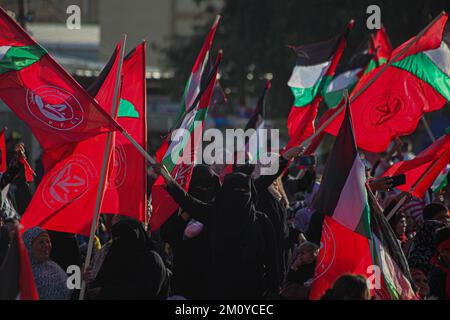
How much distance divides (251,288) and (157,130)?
2499 centimetres

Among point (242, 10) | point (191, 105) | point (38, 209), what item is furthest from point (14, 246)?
point (242, 10)

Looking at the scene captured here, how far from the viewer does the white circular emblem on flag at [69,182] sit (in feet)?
29.8

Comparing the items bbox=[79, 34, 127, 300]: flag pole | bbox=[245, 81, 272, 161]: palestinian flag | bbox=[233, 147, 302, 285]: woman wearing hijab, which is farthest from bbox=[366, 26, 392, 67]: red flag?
bbox=[79, 34, 127, 300]: flag pole

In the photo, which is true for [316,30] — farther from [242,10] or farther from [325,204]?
[325,204]

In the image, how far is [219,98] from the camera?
16500 millimetres

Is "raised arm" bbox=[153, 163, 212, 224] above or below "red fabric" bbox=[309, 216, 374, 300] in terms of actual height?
above

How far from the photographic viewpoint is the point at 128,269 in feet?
28.3

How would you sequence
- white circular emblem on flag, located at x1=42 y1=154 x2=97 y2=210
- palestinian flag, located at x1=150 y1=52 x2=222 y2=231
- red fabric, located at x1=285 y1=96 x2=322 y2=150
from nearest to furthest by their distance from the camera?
white circular emblem on flag, located at x1=42 y1=154 x2=97 y2=210 < palestinian flag, located at x1=150 y1=52 x2=222 y2=231 < red fabric, located at x1=285 y1=96 x2=322 y2=150

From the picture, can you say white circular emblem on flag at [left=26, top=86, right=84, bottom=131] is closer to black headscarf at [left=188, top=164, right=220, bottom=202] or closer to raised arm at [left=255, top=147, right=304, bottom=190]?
black headscarf at [left=188, top=164, right=220, bottom=202]

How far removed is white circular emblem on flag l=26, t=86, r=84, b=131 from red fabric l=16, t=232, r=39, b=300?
96.1 inches

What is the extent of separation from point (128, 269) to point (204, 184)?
4.29 feet

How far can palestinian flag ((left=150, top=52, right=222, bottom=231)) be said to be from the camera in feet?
32.4

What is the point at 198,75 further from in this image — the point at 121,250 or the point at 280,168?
the point at 121,250

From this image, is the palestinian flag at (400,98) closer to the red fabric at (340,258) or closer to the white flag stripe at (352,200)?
the white flag stripe at (352,200)
